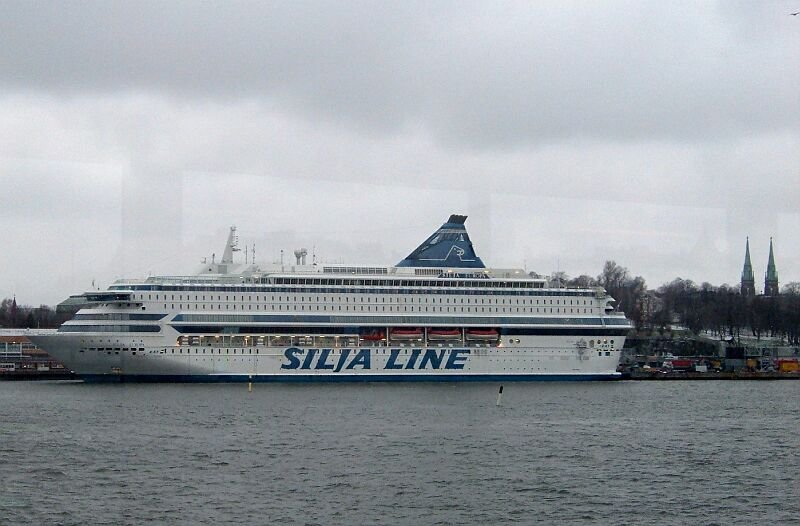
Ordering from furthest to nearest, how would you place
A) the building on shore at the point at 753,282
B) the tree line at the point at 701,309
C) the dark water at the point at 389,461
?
the tree line at the point at 701,309 → the building on shore at the point at 753,282 → the dark water at the point at 389,461

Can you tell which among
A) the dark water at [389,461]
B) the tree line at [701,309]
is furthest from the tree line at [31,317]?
the dark water at [389,461]

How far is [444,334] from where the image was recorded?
49.9 m

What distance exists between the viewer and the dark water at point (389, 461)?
19266 mm

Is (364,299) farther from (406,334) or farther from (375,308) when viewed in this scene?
(406,334)

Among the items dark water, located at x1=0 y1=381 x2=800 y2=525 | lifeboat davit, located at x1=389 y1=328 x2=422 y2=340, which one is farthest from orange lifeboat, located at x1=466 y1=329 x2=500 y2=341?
dark water, located at x1=0 y1=381 x2=800 y2=525

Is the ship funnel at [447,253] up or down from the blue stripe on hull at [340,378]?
up

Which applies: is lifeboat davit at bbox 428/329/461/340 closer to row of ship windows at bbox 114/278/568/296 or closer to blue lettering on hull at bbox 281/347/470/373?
blue lettering on hull at bbox 281/347/470/373

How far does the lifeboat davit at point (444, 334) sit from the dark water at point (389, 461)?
10012 mm

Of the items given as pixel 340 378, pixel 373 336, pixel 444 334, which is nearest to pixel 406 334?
pixel 373 336

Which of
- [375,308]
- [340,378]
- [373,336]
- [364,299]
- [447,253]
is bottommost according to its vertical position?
[340,378]

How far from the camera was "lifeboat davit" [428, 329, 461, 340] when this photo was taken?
49875 mm

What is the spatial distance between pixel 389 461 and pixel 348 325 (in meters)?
24.7

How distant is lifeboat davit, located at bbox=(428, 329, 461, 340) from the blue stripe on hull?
161cm

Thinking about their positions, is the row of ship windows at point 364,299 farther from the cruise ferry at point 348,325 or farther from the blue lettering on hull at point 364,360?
the blue lettering on hull at point 364,360
